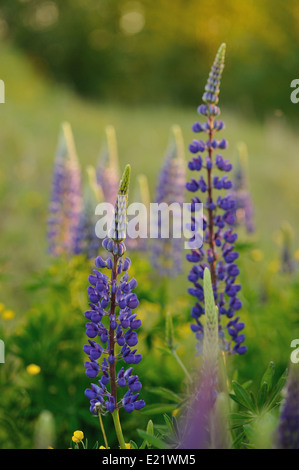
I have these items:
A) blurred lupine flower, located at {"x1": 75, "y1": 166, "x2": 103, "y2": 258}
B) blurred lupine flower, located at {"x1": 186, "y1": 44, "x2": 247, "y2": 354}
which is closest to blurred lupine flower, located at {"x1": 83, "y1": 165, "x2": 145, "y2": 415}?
blurred lupine flower, located at {"x1": 186, "y1": 44, "x2": 247, "y2": 354}

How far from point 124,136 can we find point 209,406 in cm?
1060

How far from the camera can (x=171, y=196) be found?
11.6 feet

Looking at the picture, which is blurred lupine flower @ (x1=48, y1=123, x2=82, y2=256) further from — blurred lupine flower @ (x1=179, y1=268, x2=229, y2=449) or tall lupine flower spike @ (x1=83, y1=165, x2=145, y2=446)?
blurred lupine flower @ (x1=179, y1=268, x2=229, y2=449)

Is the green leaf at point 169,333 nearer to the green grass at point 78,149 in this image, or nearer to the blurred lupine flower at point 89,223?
the blurred lupine flower at point 89,223

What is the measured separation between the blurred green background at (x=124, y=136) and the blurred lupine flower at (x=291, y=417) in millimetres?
1315

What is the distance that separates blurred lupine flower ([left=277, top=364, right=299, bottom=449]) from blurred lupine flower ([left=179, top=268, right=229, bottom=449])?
0.12 meters

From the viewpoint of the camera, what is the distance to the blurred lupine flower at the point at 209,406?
1.19 m

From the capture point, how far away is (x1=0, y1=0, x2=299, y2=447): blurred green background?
9.22ft

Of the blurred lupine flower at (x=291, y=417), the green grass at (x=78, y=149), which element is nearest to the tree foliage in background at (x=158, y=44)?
the green grass at (x=78, y=149)

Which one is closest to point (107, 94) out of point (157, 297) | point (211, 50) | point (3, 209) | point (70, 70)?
point (70, 70)

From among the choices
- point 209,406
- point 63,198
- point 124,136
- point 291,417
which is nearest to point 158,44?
point 124,136
